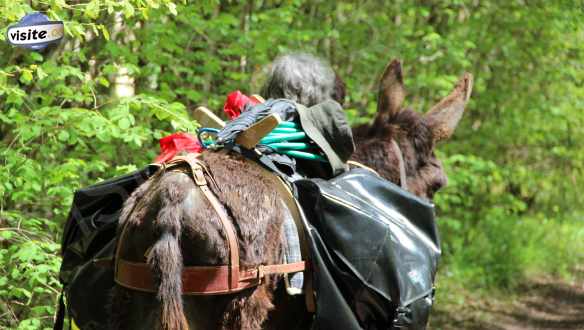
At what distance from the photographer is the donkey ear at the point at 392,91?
4.41 metres

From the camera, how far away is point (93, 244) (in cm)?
334

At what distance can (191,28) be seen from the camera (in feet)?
20.6

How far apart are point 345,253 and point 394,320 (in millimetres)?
342

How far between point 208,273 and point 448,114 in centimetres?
210

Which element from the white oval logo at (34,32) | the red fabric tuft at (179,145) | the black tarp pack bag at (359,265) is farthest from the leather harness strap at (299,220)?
the white oval logo at (34,32)

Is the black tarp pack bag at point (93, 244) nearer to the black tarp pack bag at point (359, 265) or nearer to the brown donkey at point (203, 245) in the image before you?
the brown donkey at point (203, 245)

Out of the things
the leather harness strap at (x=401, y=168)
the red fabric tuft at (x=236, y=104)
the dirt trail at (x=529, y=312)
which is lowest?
the dirt trail at (x=529, y=312)

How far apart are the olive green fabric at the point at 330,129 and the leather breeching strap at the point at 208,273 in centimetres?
68

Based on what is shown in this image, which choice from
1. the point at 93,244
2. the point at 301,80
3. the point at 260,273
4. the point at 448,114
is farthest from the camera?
the point at 448,114

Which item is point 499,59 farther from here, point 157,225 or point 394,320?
point 157,225

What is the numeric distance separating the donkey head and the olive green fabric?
0.65m

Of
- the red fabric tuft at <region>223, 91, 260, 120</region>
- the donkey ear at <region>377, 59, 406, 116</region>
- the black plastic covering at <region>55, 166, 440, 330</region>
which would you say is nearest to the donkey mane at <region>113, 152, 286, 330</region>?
the black plastic covering at <region>55, 166, 440, 330</region>

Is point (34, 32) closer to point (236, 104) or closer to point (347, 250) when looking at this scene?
point (236, 104)

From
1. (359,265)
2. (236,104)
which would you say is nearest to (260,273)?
(359,265)
